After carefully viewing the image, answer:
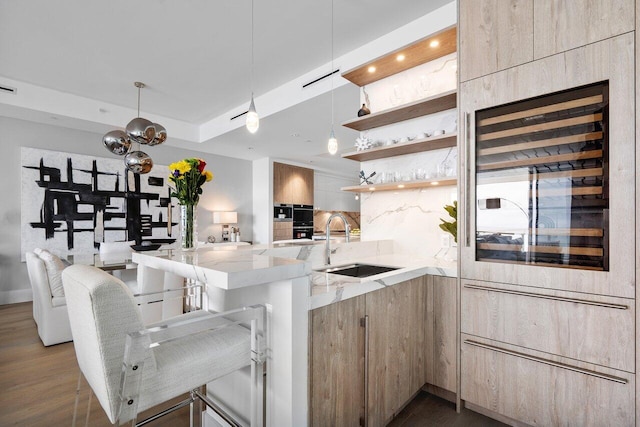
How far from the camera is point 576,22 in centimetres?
148

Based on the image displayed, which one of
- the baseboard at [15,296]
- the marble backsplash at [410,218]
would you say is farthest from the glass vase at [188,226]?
the baseboard at [15,296]

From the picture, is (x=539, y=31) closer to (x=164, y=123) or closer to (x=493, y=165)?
(x=493, y=165)

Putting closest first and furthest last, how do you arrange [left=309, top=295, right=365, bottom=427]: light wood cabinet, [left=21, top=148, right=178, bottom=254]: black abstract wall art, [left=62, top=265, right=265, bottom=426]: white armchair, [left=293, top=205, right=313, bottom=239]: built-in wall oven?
1. [left=62, top=265, right=265, bottom=426]: white armchair
2. [left=309, top=295, right=365, bottom=427]: light wood cabinet
3. [left=21, top=148, right=178, bottom=254]: black abstract wall art
4. [left=293, top=205, right=313, bottom=239]: built-in wall oven

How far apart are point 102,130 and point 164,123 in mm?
900

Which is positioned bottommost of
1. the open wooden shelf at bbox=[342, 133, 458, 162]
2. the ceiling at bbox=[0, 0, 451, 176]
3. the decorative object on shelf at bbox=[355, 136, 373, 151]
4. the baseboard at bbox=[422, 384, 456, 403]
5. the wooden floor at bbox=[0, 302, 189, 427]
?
the wooden floor at bbox=[0, 302, 189, 427]

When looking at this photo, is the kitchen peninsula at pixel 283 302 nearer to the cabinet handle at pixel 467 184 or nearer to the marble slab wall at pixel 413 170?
the cabinet handle at pixel 467 184

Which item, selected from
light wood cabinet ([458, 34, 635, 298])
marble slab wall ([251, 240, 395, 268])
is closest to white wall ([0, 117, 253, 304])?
marble slab wall ([251, 240, 395, 268])

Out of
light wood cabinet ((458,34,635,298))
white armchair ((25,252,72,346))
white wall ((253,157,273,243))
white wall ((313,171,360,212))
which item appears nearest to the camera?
light wood cabinet ((458,34,635,298))

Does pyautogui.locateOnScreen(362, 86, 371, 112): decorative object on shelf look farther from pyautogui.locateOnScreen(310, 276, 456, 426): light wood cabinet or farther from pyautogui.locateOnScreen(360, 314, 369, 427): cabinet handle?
pyautogui.locateOnScreen(360, 314, 369, 427): cabinet handle

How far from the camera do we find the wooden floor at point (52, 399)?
178 cm

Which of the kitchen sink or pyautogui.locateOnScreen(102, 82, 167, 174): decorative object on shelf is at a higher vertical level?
pyautogui.locateOnScreen(102, 82, 167, 174): decorative object on shelf

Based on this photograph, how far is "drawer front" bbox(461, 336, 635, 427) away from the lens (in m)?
1.40

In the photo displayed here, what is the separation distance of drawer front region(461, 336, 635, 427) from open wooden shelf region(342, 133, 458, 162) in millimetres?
1436

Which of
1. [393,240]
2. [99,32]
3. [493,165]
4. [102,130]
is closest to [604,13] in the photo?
[493,165]
